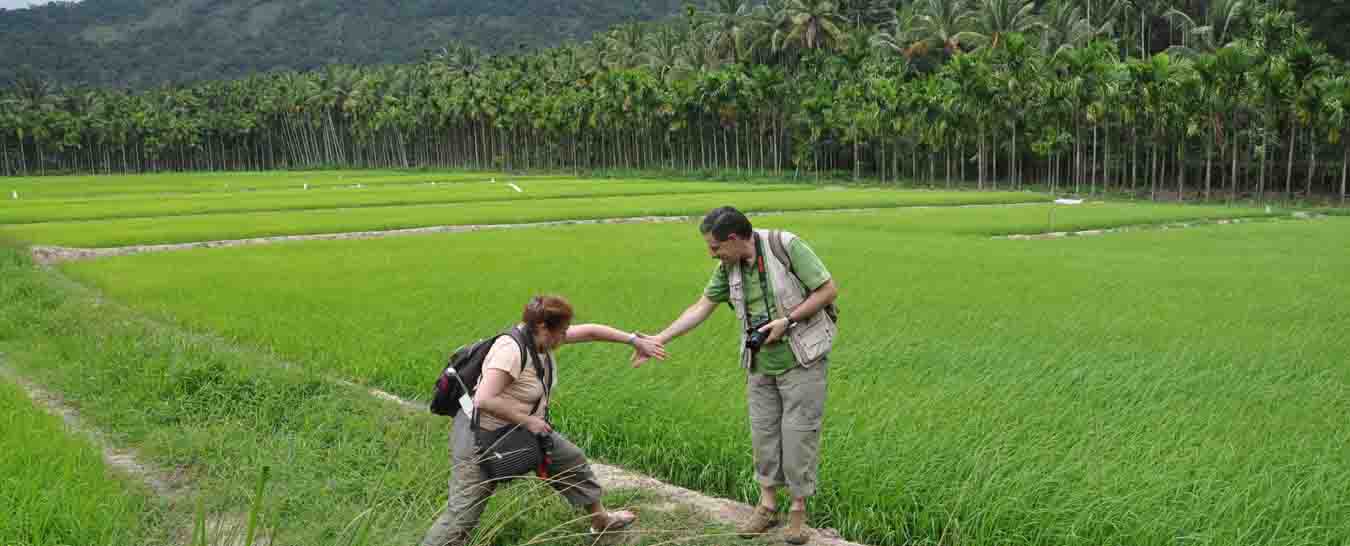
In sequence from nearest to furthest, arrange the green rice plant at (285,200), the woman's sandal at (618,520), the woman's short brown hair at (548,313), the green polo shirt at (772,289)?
1. the woman's short brown hair at (548,313)
2. the green polo shirt at (772,289)
3. the woman's sandal at (618,520)
4. the green rice plant at (285,200)

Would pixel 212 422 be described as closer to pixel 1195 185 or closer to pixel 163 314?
pixel 163 314

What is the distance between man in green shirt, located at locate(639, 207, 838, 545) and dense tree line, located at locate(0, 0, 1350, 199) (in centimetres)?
4001

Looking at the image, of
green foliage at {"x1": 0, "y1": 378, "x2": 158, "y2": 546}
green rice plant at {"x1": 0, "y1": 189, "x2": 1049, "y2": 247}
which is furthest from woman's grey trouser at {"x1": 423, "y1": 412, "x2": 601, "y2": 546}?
green rice plant at {"x1": 0, "y1": 189, "x2": 1049, "y2": 247}

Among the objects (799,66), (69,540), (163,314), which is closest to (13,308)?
(163,314)

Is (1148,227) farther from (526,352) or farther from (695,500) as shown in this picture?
(526,352)

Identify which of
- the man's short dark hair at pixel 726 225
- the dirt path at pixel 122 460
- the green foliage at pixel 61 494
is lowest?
the dirt path at pixel 122 460

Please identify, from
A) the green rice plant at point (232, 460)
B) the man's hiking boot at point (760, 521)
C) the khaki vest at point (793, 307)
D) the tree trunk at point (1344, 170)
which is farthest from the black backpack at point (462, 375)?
the tree trunk at point (1344, 170)

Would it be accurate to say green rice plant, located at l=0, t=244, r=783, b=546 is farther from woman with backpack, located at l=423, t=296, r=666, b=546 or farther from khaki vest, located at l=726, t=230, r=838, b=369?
khaki vest, located at l=726, t=230, r=838, b=369

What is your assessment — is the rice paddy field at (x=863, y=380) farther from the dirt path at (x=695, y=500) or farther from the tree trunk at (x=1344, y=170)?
the tree trunk at (x=1344, y=170)

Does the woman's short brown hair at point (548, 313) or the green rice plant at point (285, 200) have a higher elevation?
the woman's short brown hair at point (548, 313)

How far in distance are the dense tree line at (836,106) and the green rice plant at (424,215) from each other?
31.4 feet

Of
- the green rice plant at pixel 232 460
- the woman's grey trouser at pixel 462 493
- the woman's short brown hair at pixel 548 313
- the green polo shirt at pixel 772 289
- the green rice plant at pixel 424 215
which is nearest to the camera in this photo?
the woman's short brown hair at pixel 548 313

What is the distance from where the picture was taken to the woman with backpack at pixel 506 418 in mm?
4832

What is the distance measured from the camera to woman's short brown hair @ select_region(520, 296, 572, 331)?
4.82 meters
